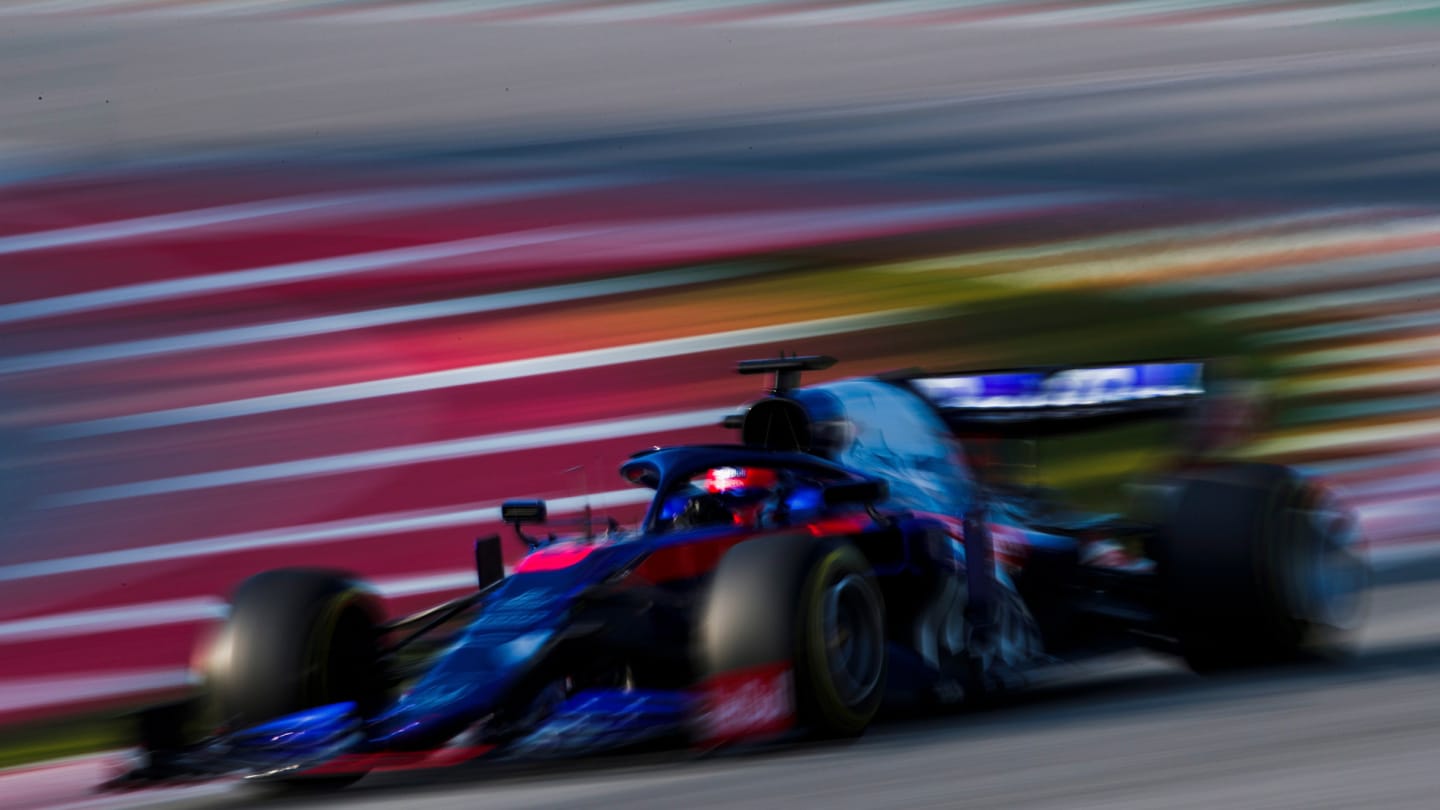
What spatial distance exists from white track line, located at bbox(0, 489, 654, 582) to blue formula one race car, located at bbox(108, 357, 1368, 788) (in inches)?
110

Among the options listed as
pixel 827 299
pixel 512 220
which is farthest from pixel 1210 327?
pixel 512 220

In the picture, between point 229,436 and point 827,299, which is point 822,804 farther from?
point 827,299

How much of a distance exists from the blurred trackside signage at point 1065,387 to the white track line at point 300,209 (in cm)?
759

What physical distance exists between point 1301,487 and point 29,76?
13.2 meters

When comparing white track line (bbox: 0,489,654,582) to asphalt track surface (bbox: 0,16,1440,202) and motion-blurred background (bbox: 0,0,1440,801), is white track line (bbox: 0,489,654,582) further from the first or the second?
asphalt track surface (bbox: 0,16,1440,202)

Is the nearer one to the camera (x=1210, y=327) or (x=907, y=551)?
(x=907, y=551)

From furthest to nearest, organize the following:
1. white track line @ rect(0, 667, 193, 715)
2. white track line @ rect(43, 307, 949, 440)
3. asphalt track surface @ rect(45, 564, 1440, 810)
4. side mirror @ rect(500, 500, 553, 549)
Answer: white track line @ rect(43, 307, 949, 440) < white track line @ rect(0, 667, 193, 715) < side mirror @ rect(500, 500, 553, 549) < asphalt track surface @ rect(45, 564, 1440, 810)

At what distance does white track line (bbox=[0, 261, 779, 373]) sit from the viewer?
12047 millimetres

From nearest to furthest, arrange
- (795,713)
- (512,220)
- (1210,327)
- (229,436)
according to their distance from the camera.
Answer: (795,713)
(229,436)
(1210,327)
(512,220)

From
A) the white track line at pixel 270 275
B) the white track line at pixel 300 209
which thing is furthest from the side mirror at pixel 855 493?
the white track line at pixel 300 209

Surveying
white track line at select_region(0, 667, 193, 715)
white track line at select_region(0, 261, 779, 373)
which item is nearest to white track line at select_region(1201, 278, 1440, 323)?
white track line at select_region(0, 261, 779, 373)

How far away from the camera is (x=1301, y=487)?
22.7 feet

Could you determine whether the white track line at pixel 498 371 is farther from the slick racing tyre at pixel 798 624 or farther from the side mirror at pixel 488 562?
the slick racing tyre at pixel 798 624

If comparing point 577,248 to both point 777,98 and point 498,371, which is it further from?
point 777,98
